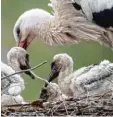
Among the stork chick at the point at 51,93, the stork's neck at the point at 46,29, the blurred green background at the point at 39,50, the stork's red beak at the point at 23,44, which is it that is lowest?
the stork chick at the point at 51,93

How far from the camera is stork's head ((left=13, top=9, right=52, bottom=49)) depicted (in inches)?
297

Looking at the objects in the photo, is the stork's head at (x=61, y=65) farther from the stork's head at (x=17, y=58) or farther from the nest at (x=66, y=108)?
the nest at (x=66, y=108)

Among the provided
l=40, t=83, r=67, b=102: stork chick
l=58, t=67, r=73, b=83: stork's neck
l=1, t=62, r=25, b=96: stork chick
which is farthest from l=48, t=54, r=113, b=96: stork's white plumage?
l=1, t=62, r=25, b=96: stork chick

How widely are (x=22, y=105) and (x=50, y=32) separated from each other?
1.52m

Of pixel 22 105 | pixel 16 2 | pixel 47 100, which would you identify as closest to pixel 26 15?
pixel 47 100

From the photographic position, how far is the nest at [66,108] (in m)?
5.95

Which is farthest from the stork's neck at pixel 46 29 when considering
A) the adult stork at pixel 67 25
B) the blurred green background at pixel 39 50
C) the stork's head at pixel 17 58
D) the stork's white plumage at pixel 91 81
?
the blurred green background at pixel 39 50

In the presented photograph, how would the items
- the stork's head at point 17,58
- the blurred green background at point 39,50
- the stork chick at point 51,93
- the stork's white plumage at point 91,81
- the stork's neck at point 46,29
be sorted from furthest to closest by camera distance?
the blurred green background at point 39,50
the stork's neck at point 46,29
the stork's head at point 17,58
the stork chick at point 51,93
the stork's white plumage at point 91,81

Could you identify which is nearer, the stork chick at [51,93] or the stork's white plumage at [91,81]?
the stork's white plumage at [91,81]

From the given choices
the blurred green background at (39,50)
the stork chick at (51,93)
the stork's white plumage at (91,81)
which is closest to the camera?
the stork's white plumage at (91,81)

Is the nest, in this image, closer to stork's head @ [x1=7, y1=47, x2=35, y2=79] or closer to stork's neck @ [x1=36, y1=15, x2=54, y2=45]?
stork's head @ [x1=7, y1=47, x2=35, y2=79]

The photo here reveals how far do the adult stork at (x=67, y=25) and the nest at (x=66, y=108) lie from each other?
1.14 meters

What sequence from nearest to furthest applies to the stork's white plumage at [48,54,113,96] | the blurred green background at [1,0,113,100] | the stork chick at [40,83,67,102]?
the stork's white plumage at [48,54,113,96], the stork chick at [40,83,67,102], the blurred green background at [1,0,113,100]

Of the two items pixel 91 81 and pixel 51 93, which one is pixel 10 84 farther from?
pixel 91 81
